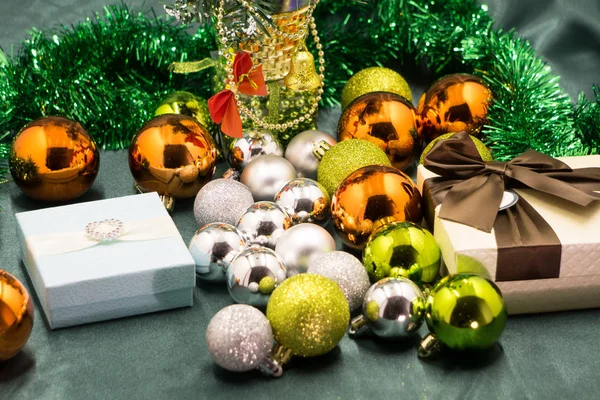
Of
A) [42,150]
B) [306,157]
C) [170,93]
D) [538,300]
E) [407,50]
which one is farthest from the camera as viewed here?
[407,50]

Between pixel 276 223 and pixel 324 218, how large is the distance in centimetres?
12

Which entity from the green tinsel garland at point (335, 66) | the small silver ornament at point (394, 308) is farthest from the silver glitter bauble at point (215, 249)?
the green tinsel garland at point (335, 66)

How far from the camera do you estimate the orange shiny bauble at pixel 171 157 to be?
1549 mm

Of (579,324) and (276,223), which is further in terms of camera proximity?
(276,223)

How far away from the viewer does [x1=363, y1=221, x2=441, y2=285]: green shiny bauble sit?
1.29 m

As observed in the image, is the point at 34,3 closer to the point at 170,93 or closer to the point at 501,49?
the point at 170,93

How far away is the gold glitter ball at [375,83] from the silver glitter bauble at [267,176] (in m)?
0.31

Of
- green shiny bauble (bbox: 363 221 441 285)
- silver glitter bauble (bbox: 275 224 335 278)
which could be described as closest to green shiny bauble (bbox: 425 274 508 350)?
green shiny bauble (bbox: 363 221 441 285)

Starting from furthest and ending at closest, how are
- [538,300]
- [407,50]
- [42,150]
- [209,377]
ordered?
[407,50] → [42,150] → [538,300] → [209,377]

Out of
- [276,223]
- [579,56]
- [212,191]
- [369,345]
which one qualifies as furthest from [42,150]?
[579,56]

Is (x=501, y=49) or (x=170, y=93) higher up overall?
(x=501, y=49)

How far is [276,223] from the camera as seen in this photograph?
1400 millimetres

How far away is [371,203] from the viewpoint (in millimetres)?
1388

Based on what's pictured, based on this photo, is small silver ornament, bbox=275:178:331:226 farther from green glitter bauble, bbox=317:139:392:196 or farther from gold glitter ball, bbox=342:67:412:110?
gold glitter ball, bbox=342:67:412:110
